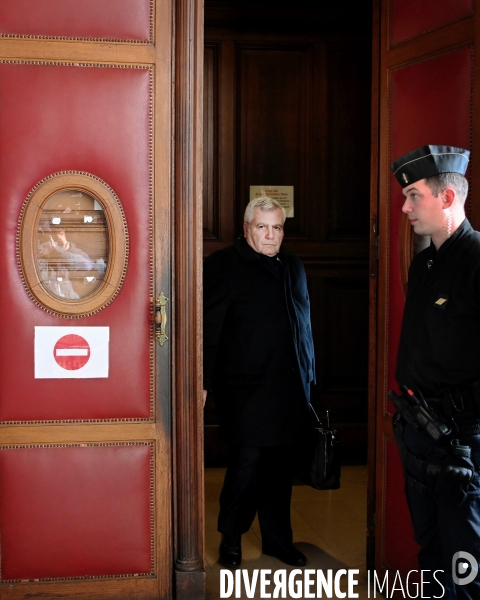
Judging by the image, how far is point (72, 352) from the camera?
3193 millimetres

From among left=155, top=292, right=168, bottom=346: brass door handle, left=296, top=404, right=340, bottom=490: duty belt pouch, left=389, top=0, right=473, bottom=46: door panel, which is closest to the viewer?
left=389, top=0, right=473, bottom=46: door panel

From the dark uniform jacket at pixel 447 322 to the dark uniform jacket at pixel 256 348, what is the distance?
0.98m

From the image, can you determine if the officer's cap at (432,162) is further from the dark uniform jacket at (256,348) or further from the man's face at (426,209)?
the dark uniform jacket at (256,348)

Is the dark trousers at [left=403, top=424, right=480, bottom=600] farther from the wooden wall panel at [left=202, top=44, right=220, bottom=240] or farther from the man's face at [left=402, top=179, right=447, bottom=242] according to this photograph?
the wooden wall panel at [left=202, top=44, right=220, bottom=240]

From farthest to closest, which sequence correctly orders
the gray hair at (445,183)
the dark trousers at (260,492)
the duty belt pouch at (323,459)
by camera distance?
the dark trousers at (260,492)
the duty belt pouch at (323,459)
the gray hair at (445,183)

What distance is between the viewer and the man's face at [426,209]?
2.63 m

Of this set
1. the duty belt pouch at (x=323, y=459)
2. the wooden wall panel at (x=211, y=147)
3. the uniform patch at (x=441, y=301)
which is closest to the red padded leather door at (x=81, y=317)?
the duty belt pouch at (x=323, y=459)

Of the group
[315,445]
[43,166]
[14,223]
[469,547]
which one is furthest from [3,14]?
[469,547]

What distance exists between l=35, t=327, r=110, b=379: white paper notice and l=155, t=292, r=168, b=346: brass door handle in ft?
0.65

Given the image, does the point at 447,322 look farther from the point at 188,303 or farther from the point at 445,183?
the point at 188,303

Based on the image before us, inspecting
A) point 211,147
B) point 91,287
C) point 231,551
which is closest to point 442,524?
point 231,551

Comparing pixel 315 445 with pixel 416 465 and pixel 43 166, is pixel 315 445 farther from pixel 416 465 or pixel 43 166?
pixel 43 166

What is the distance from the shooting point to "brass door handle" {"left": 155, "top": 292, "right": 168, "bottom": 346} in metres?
3.24

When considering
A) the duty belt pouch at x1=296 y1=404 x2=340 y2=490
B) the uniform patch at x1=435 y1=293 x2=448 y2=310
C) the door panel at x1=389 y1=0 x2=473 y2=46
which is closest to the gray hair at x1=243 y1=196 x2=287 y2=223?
the door panel at x1=389 y1=0 x2=473 y2=46
